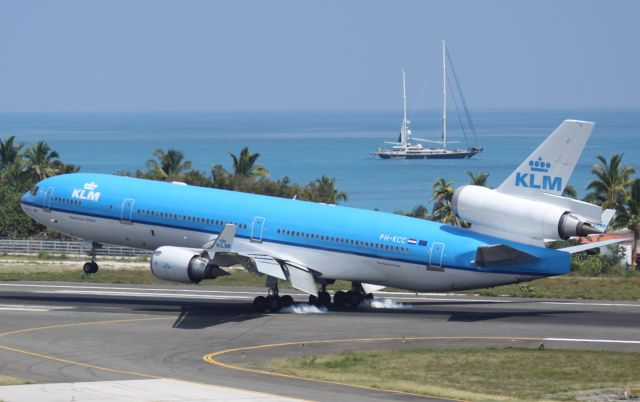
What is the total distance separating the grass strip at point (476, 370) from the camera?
→ 34500 mm

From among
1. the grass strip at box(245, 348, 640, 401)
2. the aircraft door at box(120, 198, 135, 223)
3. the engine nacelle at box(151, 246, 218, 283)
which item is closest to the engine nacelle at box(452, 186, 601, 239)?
the grass strip at box(245, 348, 640, 401)

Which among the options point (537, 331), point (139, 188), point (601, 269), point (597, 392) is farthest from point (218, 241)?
point (601, 269)

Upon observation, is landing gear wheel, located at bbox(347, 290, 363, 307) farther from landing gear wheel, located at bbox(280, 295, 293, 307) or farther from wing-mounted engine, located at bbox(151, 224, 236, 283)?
wing-mounted engine, located at bbox(151, 224, 236, 283)

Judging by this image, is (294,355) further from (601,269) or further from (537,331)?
(601,269)

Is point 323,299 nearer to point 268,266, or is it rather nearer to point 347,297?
point 347,297

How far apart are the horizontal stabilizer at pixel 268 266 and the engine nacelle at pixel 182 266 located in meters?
2.15

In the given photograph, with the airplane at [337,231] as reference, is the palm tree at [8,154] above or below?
above

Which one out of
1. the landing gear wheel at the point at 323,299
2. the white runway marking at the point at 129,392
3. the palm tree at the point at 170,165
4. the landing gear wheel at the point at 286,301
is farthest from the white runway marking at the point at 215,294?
the palm tree at the point at 170,165

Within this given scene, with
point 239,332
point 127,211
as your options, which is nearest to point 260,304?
point 239,332

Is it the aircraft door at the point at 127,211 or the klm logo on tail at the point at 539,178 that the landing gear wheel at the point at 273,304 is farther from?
the klm logo on tail at the point at 539,178

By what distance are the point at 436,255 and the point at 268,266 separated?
297 inches

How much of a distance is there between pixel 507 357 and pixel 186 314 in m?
17.8

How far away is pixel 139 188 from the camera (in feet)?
186

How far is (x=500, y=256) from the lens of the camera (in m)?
48.5
